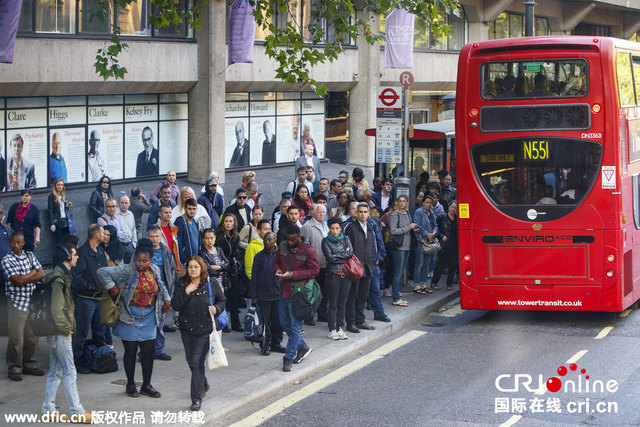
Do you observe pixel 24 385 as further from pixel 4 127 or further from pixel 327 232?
pixel 4 127

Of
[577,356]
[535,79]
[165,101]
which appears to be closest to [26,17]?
[165,101]

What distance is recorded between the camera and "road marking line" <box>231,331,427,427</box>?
9.70 meters

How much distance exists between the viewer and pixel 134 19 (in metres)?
21.8

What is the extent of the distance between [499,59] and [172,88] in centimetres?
1140

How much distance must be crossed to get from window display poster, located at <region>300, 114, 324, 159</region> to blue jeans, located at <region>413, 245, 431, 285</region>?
1235cm

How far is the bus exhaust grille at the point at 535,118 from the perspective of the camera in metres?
13.1

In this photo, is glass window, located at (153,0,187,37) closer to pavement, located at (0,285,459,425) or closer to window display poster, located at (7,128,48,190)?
window display poster, located at (7,128,48,190)

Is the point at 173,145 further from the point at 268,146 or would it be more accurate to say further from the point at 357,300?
the point at 357,300

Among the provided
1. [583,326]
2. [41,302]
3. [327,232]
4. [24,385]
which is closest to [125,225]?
[327,232]

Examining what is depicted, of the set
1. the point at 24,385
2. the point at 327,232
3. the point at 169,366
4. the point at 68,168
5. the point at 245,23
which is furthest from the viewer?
the point at 245,23

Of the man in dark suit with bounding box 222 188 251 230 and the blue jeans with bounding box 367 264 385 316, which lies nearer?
the blue jeans with bounding box 367 264 385 316

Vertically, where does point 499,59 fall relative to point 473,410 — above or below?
above

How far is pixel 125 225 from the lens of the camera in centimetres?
1509

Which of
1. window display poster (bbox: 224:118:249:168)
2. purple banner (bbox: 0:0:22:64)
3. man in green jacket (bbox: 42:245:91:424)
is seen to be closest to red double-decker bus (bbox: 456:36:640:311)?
man in green jacket (bbox: 42:245:91:424)
